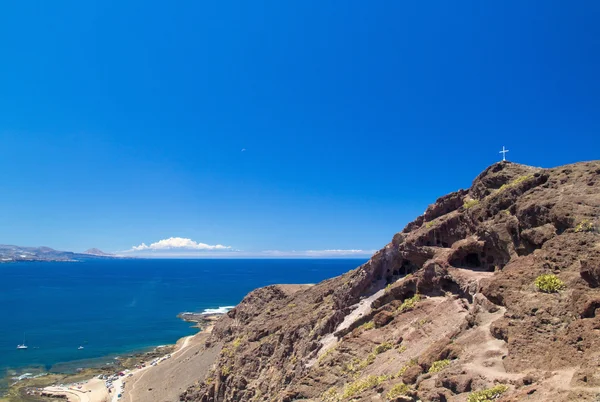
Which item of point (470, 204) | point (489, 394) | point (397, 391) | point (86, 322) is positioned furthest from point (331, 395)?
point (86, 322)

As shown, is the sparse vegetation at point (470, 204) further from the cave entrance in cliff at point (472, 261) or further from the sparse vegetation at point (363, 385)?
the sparse vegetation at point (363, 385)

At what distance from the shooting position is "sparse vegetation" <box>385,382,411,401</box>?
1328 cm

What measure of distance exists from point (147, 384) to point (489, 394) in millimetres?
55030

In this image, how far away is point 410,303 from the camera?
22578 millimetres

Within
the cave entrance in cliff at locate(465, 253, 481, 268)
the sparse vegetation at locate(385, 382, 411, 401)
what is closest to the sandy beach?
the cave entrance in cliff at locate(465, 253, 481, 268)

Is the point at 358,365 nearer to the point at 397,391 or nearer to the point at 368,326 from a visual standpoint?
the point at 368,326

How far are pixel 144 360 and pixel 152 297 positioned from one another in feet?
303

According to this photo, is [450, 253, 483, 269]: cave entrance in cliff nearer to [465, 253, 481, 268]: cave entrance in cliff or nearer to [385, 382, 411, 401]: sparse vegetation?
[465, 253, 481, 268]: cave entrance in cliff

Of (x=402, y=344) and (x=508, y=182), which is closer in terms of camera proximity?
(x=402, y=344)

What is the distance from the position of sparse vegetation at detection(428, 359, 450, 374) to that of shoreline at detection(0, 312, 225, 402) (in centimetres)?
5176

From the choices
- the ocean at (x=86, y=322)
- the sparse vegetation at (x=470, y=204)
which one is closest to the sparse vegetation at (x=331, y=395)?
the sparse vegetation at (x=470, y=204)

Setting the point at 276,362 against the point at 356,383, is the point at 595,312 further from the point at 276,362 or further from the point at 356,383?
the point at 276,362

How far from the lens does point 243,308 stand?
57.9 metres

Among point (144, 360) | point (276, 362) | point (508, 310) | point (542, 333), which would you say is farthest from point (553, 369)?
point (144, 360)
